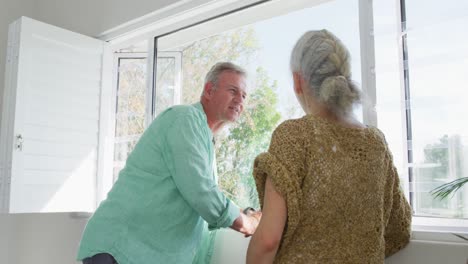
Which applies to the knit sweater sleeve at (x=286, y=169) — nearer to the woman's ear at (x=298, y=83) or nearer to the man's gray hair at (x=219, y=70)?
the woman's ear at (x=298, y=83)

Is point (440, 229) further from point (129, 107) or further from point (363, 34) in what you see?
point (129, 107)

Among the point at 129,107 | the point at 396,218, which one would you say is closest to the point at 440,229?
the point at 396,218

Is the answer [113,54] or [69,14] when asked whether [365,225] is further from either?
[69,14]

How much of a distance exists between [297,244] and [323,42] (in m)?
0.50

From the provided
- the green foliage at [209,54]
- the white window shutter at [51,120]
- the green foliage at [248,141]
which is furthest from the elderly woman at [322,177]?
the white window shutter at [51,120]

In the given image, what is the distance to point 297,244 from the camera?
108 centimetres

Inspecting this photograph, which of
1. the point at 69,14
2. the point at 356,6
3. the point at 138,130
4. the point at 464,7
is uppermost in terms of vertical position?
the point at 69,14

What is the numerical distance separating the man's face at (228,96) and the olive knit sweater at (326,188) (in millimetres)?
679

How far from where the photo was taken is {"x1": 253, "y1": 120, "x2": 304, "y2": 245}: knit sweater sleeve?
1035 mm

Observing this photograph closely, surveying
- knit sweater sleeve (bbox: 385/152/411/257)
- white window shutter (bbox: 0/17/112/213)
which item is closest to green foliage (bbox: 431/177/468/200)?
knit sweater sleeve (bbox: 385/152/411/257)

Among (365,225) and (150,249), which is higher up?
(365,225)

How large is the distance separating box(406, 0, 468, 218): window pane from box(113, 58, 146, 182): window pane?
1.66 metres

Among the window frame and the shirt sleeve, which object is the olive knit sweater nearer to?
the window frame

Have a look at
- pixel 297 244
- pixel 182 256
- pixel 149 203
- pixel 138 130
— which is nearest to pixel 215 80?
pixel 149 203
